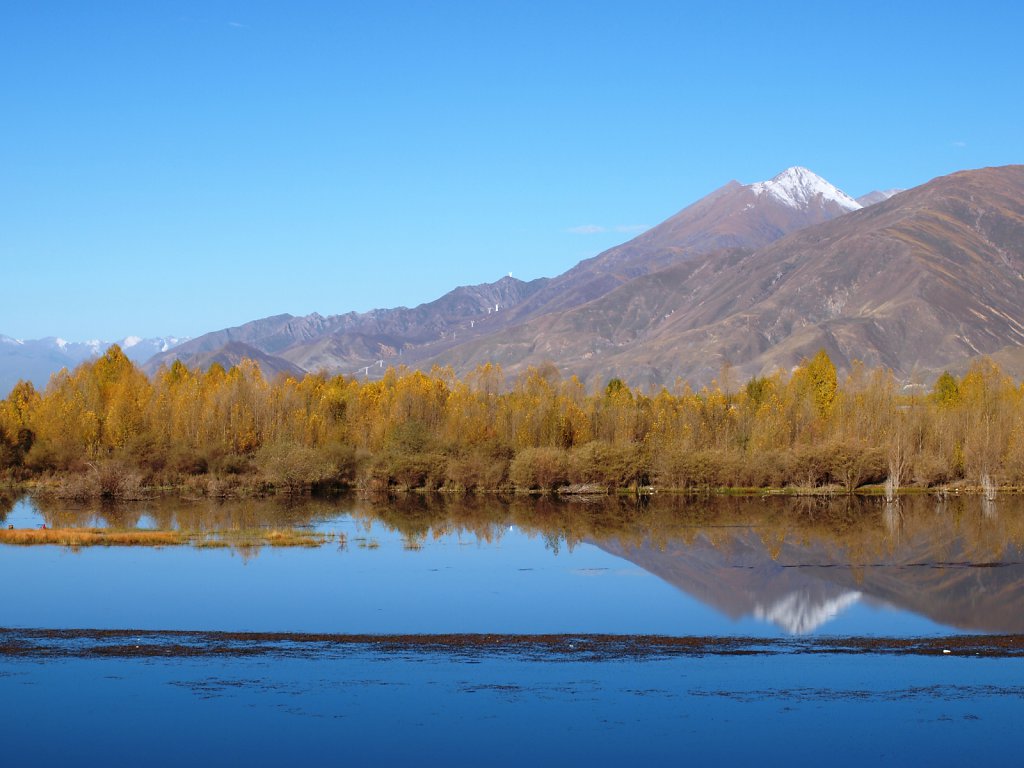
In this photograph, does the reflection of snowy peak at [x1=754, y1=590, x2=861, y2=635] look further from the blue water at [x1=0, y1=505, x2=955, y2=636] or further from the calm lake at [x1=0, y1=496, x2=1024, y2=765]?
the blue water at [x1=0, y1=505, x2=955, y2=636]

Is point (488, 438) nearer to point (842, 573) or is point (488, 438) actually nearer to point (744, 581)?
point (842, 573)

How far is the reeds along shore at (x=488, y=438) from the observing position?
204ft

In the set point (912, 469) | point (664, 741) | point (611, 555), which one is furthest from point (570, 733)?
point (912, 469)

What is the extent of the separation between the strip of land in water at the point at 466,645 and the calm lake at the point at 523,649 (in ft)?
→ 0.31

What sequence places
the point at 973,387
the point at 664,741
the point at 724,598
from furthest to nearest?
the point at 973,387, the point at 724,598, the point at 664,741

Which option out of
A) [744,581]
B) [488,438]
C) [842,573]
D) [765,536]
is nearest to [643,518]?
[765,536]

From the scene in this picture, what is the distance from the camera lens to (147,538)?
3925 centimetres

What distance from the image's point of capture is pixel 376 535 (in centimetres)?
4259

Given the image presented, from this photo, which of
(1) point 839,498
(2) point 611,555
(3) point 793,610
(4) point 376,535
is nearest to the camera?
(3) point 793,610

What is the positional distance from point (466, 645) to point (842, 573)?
14.3 meters

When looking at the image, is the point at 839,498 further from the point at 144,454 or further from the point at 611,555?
the point at 144,454

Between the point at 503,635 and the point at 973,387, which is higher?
the point at 973,387

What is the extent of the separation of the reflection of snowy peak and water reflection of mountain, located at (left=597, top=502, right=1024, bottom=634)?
2 centimetres

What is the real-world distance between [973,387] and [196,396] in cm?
4663
